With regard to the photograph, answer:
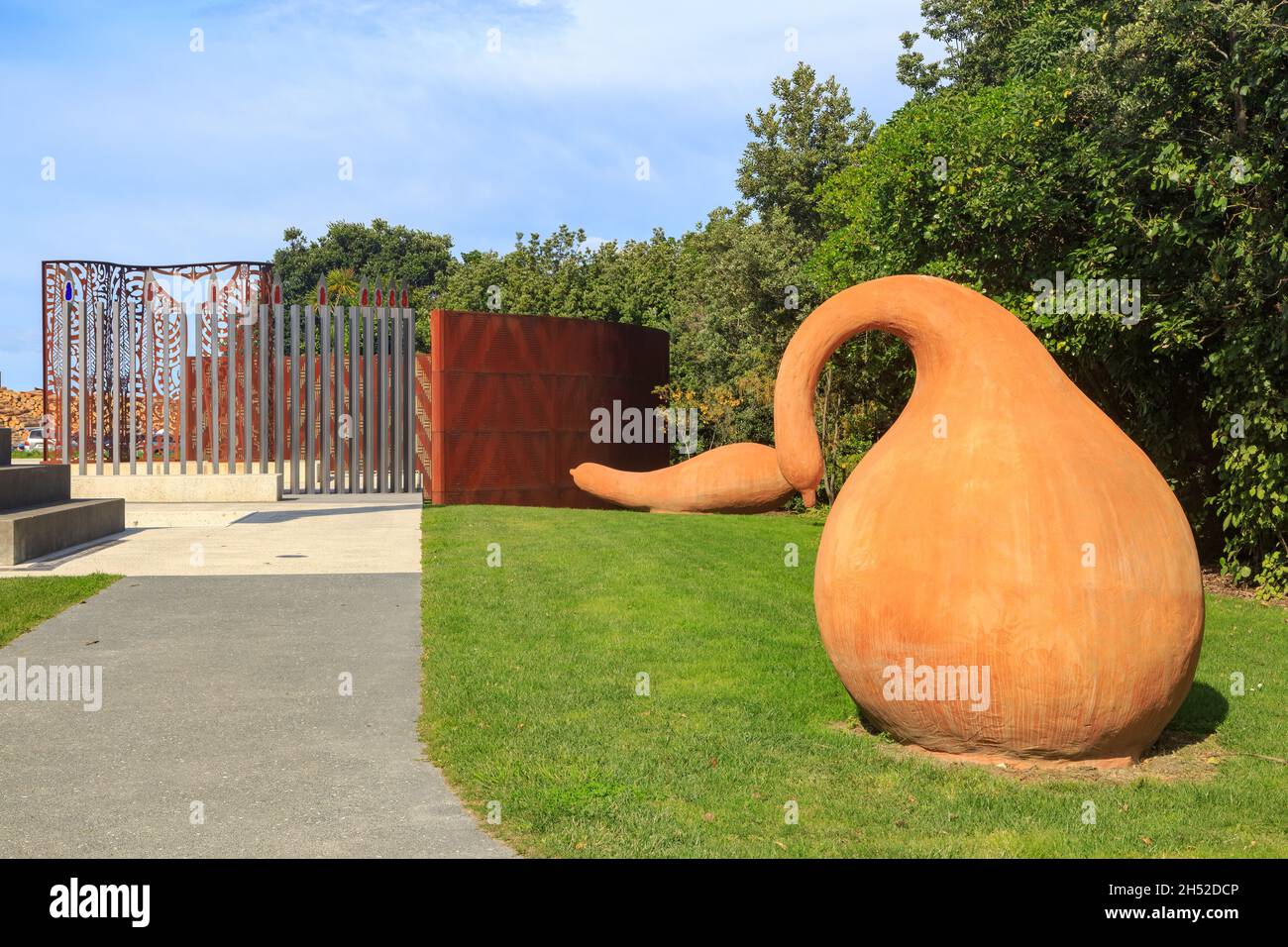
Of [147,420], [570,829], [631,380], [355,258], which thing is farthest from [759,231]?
[355,258]

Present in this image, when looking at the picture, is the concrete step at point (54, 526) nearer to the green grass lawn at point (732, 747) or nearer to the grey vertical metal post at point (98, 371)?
the green grass lawn at point (732, 747)

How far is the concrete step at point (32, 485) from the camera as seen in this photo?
16594 mm

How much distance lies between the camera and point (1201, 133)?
13531 mm

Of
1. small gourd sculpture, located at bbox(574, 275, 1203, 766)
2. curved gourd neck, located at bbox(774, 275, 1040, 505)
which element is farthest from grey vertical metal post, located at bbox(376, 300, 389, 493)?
small gourd sculpture, located at bbox(574, 275, 1203, 766)

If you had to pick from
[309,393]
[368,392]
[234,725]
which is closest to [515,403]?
[368,392]

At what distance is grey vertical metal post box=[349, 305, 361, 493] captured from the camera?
80.6ft

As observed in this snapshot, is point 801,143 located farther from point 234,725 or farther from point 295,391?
point 234,725

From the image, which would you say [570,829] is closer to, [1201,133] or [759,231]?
[1201,133]

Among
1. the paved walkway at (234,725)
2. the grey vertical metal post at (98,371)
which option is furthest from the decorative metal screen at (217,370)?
the paved walkway at (234,725)

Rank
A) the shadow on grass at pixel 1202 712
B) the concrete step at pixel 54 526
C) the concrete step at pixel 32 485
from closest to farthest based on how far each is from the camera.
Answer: the shadow on grass at pixel 1202 712
the concrete step at pixel 54 526
the concrete step at pixel 32 485

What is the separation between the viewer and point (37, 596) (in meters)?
12.2

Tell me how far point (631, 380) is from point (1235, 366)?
13845mm

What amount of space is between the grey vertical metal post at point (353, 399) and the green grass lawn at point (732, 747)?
1235cm

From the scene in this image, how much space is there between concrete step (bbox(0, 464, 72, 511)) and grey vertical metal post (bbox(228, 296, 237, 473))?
4.99 meters
